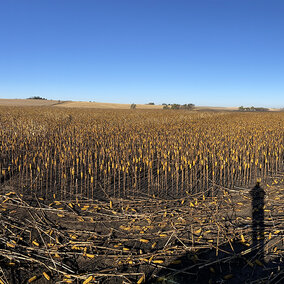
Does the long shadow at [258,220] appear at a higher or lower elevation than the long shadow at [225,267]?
higher

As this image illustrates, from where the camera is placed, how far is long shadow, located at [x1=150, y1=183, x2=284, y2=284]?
2.68 meters

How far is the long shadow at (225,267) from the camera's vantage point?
2.68m

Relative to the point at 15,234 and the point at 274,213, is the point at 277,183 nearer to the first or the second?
the point at 274,213

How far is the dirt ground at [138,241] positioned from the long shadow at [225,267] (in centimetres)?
1

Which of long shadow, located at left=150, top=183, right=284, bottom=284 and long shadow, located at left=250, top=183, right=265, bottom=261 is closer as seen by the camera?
long shadow, located at left=150, top=183, right=284, bottom=284

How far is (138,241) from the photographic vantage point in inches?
133

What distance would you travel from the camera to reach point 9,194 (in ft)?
16.1

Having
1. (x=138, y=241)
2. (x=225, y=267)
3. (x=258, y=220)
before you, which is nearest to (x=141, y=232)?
(x=138, y=241)

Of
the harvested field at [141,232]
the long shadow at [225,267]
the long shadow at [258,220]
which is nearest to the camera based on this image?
the long shadow at [225,267]

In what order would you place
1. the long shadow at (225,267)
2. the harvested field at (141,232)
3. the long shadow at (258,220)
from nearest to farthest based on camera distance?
1. the long shadow at (225,267)
2. the harvested field at (141,232)
3. the long shadow at (258,220)

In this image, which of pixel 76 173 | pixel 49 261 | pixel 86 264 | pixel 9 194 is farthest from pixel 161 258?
pixel 76 173

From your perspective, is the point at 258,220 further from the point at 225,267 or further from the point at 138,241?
the point at 138,241

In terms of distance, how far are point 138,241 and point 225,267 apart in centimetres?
127

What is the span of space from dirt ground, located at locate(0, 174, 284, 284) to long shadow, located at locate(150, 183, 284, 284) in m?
0.01
